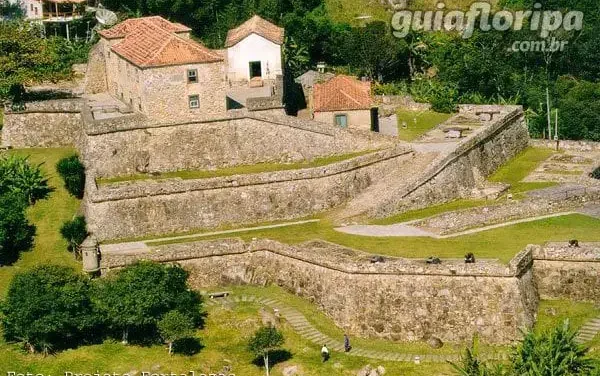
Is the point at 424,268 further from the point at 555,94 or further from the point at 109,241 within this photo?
the point at 555,94

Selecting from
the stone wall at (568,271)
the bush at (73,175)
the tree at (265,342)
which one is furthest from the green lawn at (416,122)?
the tree at (265,342)

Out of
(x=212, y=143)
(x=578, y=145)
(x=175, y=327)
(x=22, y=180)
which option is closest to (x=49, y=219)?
(x=22, y=180)

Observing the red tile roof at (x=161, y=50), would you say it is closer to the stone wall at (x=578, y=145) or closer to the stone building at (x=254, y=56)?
the stone building at (x=254, y=56)

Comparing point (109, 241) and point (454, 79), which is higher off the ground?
point (454, 79)

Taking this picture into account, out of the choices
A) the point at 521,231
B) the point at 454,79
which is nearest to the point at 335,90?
the point at 521,231

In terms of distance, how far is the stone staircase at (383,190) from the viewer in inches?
2474

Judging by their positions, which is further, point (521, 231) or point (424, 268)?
point (521, 231)

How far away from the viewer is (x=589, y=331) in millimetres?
53312

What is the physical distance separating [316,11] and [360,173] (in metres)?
46.2

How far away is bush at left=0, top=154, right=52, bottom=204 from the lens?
66.0 metres

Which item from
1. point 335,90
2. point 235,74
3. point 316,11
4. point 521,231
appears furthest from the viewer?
Result: point 316,11

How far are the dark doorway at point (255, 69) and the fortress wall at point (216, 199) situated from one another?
1589cm

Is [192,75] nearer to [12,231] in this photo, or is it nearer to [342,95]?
[342,95]

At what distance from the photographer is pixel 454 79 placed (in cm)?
9481
